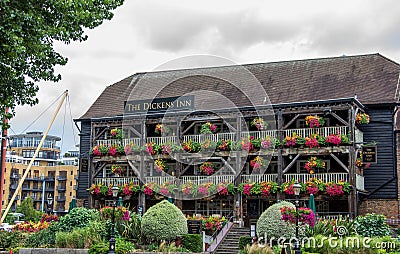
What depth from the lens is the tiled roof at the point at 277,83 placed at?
32.6 m

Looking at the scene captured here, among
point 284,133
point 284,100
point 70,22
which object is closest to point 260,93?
point 284,100

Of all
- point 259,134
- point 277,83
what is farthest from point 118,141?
point 277,83

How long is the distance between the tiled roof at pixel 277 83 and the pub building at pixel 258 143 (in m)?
0.10

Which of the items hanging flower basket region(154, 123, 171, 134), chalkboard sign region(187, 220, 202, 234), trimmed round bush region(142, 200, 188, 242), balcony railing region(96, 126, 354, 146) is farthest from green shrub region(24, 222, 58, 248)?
balcony railing region(96, 126, 354, 146)

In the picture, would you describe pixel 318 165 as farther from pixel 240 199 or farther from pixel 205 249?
pixel 205 249

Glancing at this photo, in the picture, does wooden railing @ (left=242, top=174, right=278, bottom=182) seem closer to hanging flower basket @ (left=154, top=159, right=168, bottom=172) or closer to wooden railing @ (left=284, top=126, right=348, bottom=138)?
wooden railing @ (left=284, top=126, right=348, bottom=138)

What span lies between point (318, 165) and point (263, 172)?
297 cm

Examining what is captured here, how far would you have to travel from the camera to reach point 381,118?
31.2 meters

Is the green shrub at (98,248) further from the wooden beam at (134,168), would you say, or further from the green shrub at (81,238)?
the wooden beam at (134,168)

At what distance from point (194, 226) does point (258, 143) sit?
7.24 m

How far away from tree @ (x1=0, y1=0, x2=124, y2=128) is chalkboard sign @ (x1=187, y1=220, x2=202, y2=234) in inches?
481

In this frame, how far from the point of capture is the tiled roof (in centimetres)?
3262

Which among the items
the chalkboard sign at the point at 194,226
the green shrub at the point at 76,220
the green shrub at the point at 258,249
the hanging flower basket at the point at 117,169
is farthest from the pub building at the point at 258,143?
the green shrub at the point at 258,249

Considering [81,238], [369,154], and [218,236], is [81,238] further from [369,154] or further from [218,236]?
[369,154]
